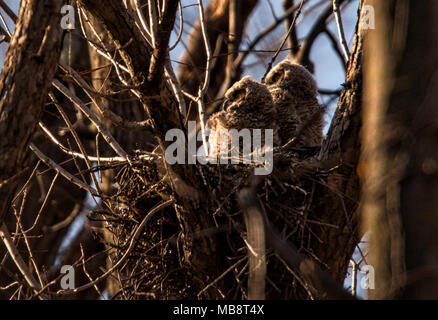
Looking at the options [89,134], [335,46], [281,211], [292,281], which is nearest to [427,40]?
[281,211]

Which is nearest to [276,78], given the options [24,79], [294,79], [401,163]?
[294,79]

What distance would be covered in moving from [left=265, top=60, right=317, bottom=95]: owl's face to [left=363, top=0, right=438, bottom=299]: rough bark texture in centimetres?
290

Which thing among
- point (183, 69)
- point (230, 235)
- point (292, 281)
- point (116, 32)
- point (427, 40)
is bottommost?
point (292, 281)

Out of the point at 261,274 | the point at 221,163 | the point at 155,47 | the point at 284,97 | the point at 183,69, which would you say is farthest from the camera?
the point at 183,69

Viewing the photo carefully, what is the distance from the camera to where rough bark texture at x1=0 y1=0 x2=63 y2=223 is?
2426mm

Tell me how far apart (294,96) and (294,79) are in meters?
0.16

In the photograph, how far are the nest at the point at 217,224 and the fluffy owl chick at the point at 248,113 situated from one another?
34.4 inches

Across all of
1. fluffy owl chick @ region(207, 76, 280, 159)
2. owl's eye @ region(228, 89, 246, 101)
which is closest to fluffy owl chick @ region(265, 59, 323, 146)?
fluffy owl chick @ region(207, 76, 280, 159)

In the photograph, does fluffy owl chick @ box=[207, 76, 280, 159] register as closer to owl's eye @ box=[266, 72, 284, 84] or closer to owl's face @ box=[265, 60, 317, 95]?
owl's face @ box=[265, 60, 317, 95]

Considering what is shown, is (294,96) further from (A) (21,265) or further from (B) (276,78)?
(A) (21,265)

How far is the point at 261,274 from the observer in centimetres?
202

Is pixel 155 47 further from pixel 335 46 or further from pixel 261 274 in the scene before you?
pixel 335 46

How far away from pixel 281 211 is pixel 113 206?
1242 millimetres

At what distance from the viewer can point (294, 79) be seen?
5.11 meters
